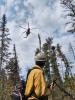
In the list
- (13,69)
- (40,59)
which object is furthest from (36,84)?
(13,69)

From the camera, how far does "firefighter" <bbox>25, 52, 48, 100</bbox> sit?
7.04 metres

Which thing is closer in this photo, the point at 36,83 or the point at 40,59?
the point at 36,83

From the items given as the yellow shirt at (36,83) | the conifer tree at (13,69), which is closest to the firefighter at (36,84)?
the yellow shirt at (36,83)

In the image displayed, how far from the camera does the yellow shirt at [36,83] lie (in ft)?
23.1

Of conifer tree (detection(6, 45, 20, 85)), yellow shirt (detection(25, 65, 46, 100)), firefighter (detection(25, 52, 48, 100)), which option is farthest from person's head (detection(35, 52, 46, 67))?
conifer tree (detection(6, 45, 20, 85))

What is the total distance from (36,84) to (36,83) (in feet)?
0.05

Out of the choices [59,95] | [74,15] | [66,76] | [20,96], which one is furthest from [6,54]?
[20,96]

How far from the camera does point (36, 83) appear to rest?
277 inches

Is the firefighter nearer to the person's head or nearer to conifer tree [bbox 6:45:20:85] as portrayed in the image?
the person's head

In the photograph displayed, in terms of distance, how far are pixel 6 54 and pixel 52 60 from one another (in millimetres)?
13352

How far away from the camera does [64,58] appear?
74.5 meters

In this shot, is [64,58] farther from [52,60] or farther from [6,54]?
[6,54]

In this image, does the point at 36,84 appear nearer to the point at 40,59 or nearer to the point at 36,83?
the point at 36,83

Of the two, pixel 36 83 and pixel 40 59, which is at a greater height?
pixel 40 59
